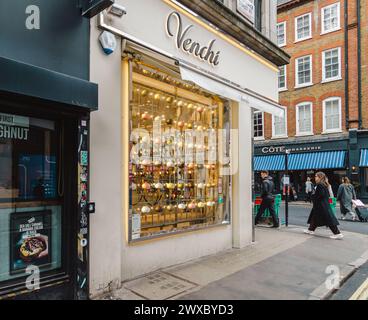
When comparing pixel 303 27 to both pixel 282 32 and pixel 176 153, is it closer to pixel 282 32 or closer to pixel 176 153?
pixel 282 32

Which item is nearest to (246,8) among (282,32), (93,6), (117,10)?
(117,10)

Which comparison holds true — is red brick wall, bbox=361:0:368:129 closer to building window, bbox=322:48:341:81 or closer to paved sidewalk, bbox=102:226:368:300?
building window, bbox=322:48:341:81

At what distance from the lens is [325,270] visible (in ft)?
19.2

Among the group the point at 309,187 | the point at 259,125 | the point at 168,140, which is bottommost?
the point at 309,187

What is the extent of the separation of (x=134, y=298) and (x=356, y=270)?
175 inches

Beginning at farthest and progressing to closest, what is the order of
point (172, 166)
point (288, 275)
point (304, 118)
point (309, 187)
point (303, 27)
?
point (303, 27), point (304, 118), point (309, 187), point (172, 166), point (288, 275)

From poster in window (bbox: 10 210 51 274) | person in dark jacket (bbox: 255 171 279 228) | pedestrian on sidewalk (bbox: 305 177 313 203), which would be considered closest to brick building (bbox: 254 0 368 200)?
pedestrian on sidewalk (bbox: 305 177 313 203)

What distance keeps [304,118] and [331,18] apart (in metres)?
7.07

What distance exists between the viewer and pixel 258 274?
5.51m

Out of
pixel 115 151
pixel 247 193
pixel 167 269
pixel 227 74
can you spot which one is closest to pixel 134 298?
pixel 167 269

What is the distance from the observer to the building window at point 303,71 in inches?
882

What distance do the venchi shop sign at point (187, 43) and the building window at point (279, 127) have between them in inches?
697
